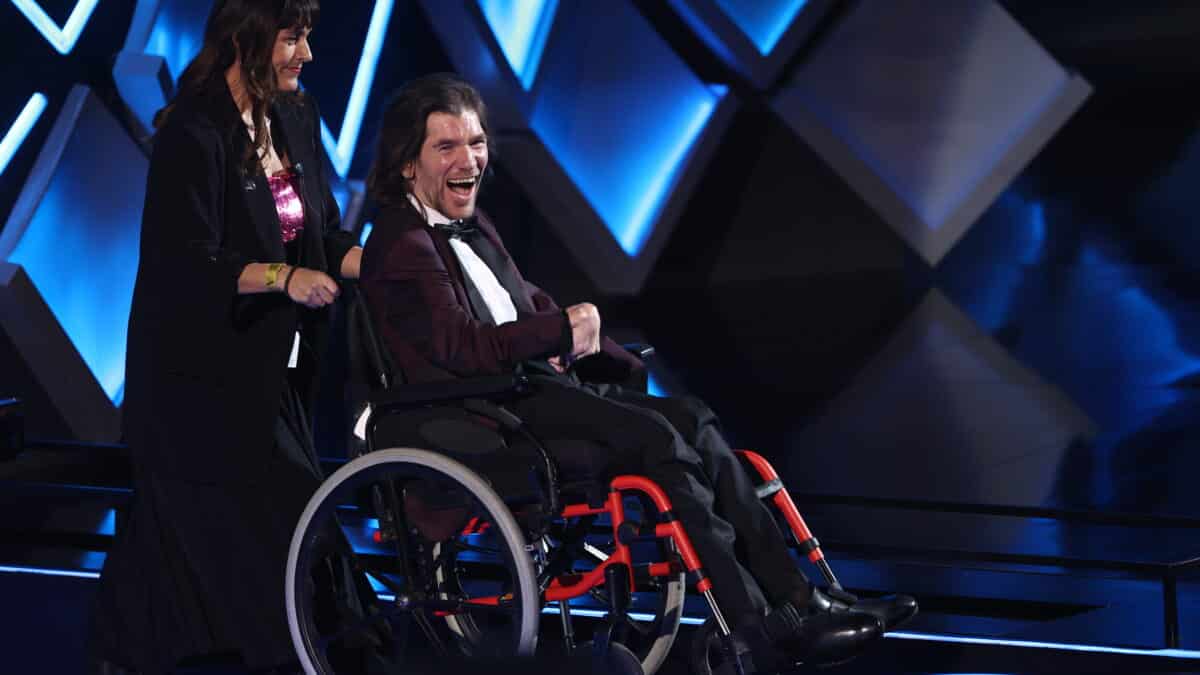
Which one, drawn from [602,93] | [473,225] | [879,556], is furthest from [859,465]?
[602,93]

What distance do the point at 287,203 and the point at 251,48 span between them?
0.28 meters

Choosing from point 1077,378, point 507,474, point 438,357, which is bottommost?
point 507,474

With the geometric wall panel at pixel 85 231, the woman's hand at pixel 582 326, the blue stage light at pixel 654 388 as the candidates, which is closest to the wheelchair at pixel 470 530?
the woman's hand at pixel 582 326

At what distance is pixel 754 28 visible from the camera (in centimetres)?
941

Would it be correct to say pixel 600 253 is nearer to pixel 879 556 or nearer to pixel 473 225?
pixel 879 556

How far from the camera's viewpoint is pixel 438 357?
258 centimetres

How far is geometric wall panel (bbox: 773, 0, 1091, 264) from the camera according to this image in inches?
365

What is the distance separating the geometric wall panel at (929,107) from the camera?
9266 millimetres

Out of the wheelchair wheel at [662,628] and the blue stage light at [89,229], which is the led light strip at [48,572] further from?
the blue stage light at [89,229]

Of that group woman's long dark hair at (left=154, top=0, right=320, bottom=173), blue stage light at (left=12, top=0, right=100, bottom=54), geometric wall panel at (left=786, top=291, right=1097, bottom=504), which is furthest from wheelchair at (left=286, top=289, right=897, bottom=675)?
blue stage light at (left=12, top=0, right=100, bottom=54)

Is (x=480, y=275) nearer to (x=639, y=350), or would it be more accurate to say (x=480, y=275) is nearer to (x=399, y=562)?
(x=639, y=350)

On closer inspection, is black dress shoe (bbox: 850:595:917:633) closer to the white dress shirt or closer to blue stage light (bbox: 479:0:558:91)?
the white dress shirt

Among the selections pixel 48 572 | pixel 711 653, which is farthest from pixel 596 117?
pixel 711 653

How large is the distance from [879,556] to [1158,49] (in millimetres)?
7753
